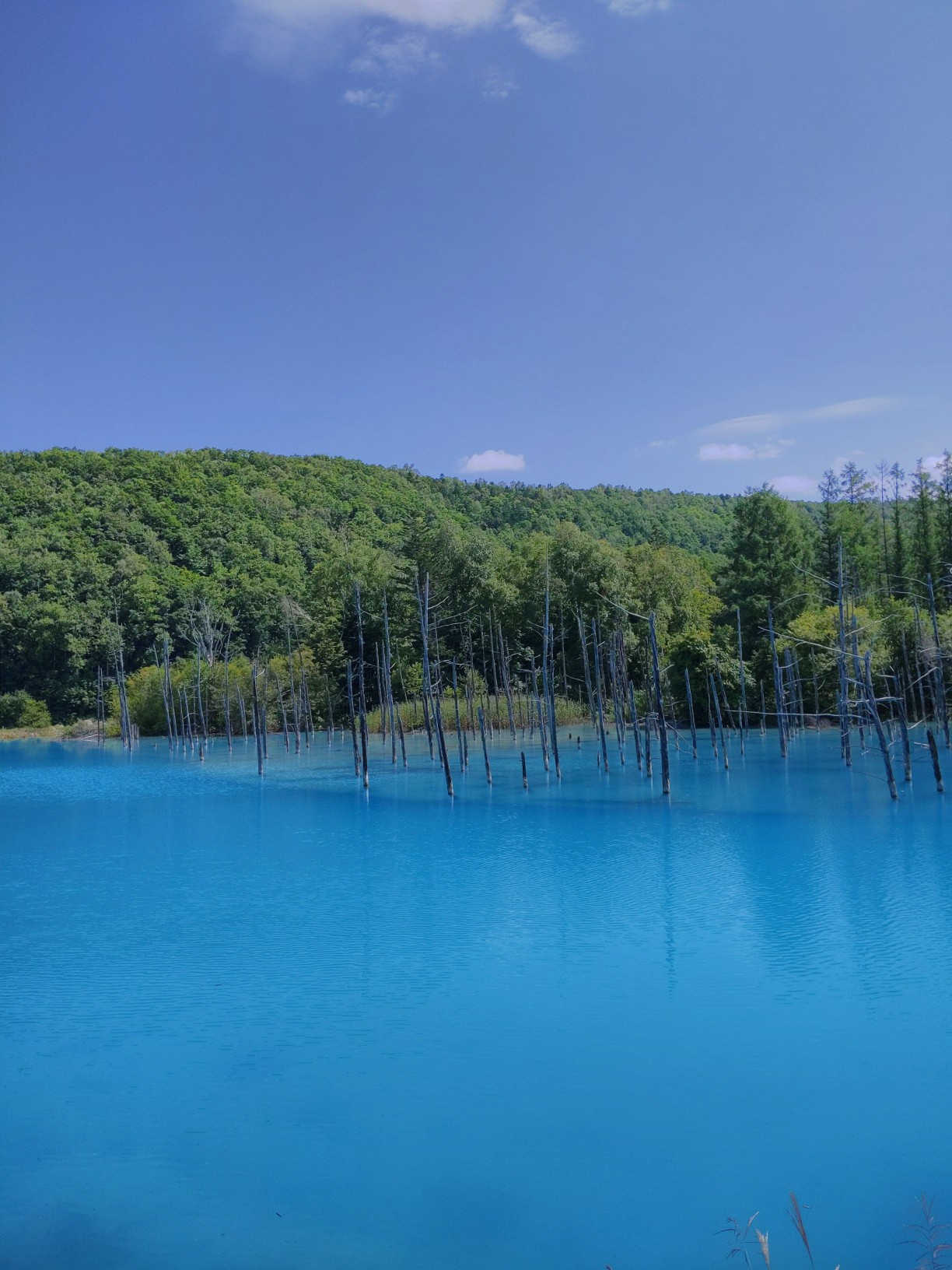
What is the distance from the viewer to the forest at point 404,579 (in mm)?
40312

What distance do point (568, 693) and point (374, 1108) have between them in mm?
40291

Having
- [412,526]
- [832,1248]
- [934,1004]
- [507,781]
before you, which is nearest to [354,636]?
[412,526]

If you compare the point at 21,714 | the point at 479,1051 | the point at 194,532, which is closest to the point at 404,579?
the point at 194,532

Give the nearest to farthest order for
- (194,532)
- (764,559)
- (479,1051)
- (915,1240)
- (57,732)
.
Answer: (915,1240)
(479,1051)
(764,559)
(57,732)
(194,532)

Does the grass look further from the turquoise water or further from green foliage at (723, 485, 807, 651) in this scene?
the turquoise water

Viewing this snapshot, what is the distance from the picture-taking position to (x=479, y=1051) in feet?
27.0

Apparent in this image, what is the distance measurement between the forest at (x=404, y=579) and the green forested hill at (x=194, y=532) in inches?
7.0

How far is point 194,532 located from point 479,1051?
64528 mm

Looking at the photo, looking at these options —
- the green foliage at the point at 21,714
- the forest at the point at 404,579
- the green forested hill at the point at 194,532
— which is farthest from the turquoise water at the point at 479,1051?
the green foliage at the point at 21,714

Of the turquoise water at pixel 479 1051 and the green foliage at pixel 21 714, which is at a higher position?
the green foliage at pixel 21 714

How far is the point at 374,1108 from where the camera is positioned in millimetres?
7258

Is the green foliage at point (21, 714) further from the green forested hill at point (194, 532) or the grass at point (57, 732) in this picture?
the green forested hill at point (194, 532)

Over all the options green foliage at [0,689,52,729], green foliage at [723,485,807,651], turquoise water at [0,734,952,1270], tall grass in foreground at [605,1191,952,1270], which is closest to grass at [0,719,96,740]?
green foliage at [0,689,52,729]

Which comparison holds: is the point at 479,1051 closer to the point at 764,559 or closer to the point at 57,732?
the point at 764,559
